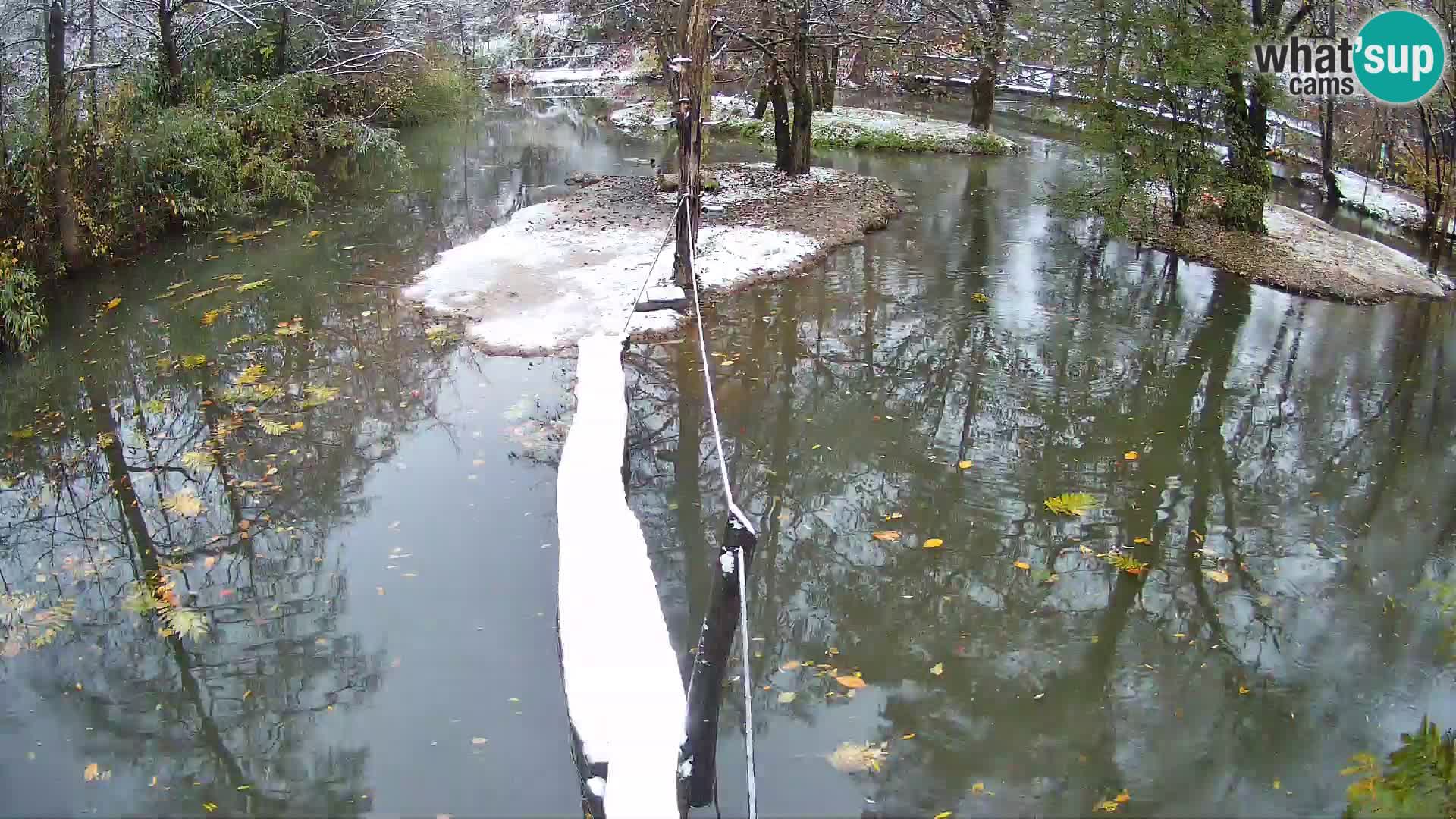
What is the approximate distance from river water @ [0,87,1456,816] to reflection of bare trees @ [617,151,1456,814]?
0.03 metres

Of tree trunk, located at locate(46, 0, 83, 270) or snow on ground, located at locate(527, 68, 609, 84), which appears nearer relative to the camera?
tree trunk, located at locate(46, 0, 83, 270)

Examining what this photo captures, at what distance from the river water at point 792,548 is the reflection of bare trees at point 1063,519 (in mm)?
30

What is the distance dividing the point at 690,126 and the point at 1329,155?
13.8m

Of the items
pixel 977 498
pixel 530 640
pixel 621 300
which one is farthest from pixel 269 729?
pixel 621 300

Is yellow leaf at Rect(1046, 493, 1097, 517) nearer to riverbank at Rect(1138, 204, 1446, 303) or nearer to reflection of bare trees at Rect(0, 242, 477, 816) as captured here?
reflection of bare trees at Rect(0, 242, 477, 816)

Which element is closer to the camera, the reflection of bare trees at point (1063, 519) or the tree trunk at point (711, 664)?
the tree trunk at point (711, 664)

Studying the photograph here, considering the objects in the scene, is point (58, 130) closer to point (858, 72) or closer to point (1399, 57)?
point (1399, 57)

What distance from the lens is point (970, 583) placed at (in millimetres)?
5969

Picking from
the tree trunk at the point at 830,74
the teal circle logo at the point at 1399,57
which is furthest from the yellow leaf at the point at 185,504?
the tree trunk at the point at 830,74

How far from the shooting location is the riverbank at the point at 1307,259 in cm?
1222

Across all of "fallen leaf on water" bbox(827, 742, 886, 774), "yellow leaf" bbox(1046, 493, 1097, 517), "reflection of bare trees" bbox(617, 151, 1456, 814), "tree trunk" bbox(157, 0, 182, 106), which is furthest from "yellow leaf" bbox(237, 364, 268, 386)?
"tree trunk" bbox(157, 0, 182, 106)

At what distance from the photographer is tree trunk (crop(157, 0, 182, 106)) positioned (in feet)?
53.1

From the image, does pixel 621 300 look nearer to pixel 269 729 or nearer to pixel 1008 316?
pixel 1008 316

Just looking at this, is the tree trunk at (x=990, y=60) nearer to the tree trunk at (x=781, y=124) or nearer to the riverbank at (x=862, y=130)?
the riverbank at (x=862, y=130)
